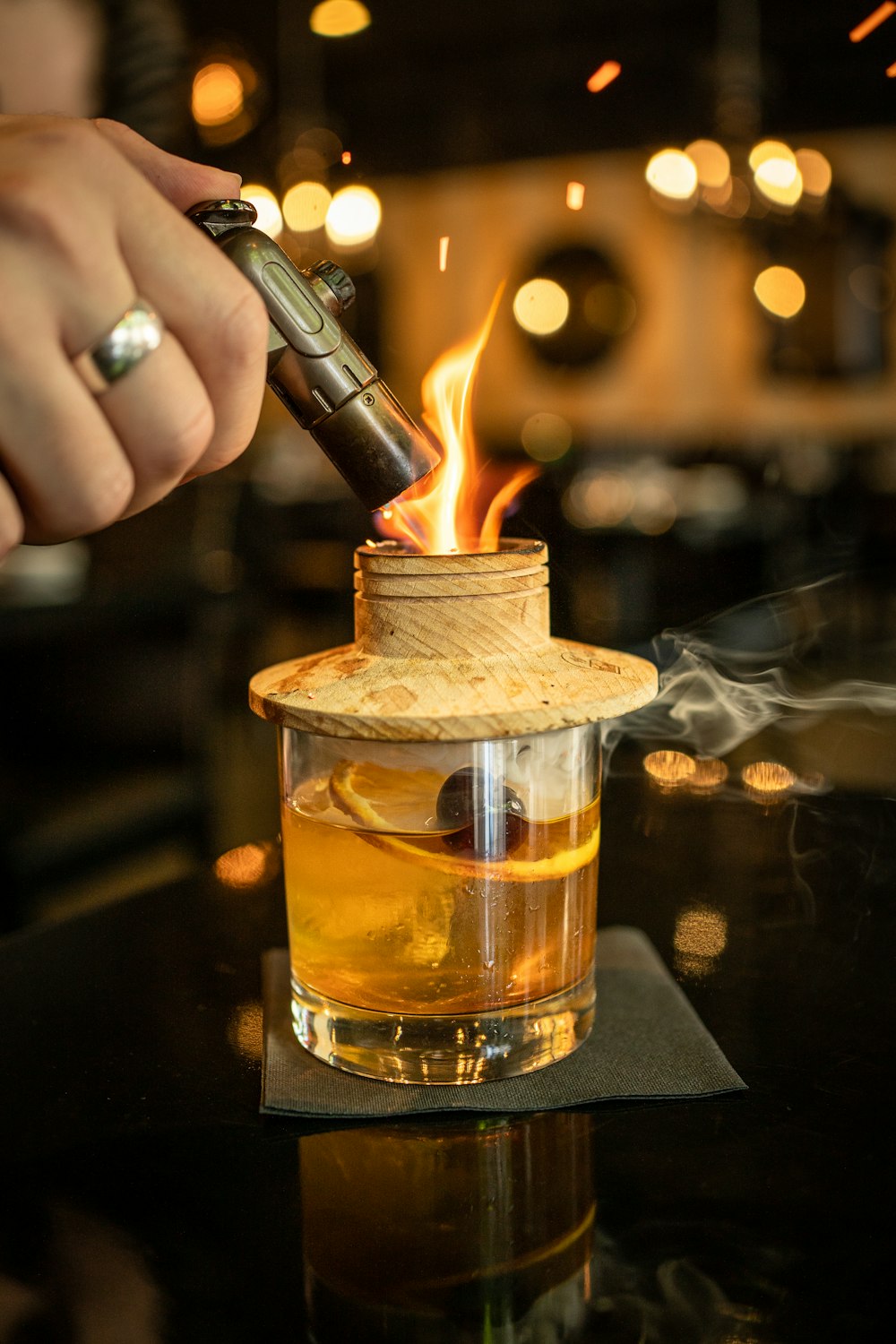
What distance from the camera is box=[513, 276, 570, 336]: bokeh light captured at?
8125 mm

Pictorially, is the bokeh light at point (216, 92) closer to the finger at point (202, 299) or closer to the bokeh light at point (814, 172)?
the bokeh light at point (814, 172)

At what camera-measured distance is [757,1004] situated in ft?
3.25

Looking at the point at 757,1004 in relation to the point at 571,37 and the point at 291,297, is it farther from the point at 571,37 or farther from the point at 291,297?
the point at 571,37

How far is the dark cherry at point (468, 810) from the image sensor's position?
32.1 inches

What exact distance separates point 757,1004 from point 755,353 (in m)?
7.26

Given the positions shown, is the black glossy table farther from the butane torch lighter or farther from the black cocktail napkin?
the butane torch lighter

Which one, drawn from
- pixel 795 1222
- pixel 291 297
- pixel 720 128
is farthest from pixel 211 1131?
pixel 720 128

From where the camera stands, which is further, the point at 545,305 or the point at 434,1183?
the point at 545,305

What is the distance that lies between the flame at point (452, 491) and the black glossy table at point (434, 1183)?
0.44m

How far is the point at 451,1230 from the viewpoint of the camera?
701 mm

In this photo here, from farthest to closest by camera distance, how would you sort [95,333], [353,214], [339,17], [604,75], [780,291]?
[780,291] → [604,75] → [339,17] → [353,214] → [95,333]

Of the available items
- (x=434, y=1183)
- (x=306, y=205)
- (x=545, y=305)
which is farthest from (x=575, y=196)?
(x=545, y=305)

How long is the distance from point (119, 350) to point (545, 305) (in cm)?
800

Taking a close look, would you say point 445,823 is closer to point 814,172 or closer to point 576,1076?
point 576,1076
